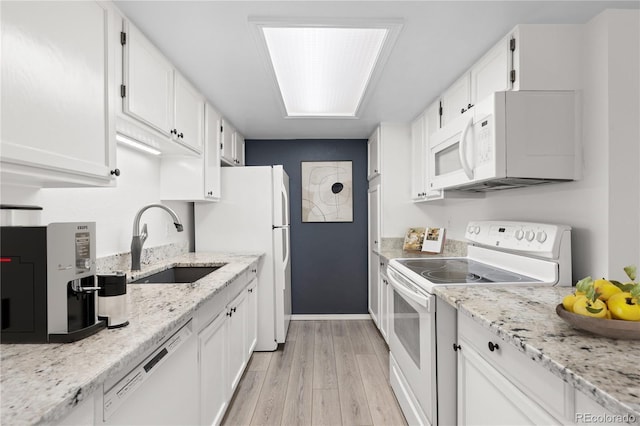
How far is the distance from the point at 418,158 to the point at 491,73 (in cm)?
134

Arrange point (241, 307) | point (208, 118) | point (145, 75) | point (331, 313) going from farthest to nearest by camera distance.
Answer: point (331, 313)
point (208, 118)
point (241, 307)
point (145, 75)

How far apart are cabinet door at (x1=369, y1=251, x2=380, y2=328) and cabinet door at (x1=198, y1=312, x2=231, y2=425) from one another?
1.84 meters

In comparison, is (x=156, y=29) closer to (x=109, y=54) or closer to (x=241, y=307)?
(x=109, y=54)

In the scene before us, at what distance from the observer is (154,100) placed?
5.61 feet

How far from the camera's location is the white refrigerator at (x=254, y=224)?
2.91 metres

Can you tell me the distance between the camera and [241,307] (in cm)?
229

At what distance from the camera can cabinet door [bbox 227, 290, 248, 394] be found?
2.02 meters

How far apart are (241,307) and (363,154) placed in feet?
7.98

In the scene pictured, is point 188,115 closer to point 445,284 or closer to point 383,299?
point 445,284

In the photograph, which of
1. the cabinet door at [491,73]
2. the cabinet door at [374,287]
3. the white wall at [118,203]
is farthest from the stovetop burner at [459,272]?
the white wall at [118,203]

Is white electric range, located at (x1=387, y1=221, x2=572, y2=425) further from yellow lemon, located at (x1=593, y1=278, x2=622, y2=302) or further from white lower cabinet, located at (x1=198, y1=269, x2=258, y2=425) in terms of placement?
white lower cabinet, located at (x1=198, y1=269, x2=258, y2=425)

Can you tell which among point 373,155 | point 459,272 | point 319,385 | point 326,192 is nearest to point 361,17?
point 459,272

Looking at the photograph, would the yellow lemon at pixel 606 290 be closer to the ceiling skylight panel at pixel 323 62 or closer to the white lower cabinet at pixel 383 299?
the ceiling skylight panel at pixel 323 62

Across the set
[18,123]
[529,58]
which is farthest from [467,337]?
[18,123]
